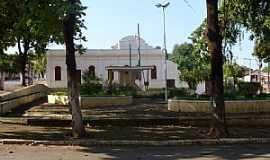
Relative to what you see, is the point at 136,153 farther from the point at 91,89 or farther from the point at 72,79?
the point at 91,89

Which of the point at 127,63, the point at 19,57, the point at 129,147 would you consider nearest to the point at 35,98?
the point at 19,57

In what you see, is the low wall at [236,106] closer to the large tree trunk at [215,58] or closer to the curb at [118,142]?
the large tree trunk at [215,58]

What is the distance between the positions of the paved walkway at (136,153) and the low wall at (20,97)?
955cm

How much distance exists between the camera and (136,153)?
14.0 metres

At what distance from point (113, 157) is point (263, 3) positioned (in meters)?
13.4

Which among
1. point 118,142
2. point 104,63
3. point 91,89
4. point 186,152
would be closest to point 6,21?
point 118,142

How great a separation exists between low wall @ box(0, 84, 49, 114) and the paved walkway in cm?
955

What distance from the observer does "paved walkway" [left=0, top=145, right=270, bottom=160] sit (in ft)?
43.0

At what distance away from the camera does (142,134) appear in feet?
56.7

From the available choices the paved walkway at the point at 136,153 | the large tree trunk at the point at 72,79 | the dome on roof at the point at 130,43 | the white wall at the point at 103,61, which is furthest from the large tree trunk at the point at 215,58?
the dome on roof at the point at 130,43

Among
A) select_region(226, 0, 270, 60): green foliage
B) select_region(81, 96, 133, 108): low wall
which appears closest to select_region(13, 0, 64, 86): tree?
select_region(226, 0, 270, 60): green foliage

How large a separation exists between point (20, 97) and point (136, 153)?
58.5ft

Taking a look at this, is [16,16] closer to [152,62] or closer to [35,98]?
[35,98]

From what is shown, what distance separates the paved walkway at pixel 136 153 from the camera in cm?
1311
